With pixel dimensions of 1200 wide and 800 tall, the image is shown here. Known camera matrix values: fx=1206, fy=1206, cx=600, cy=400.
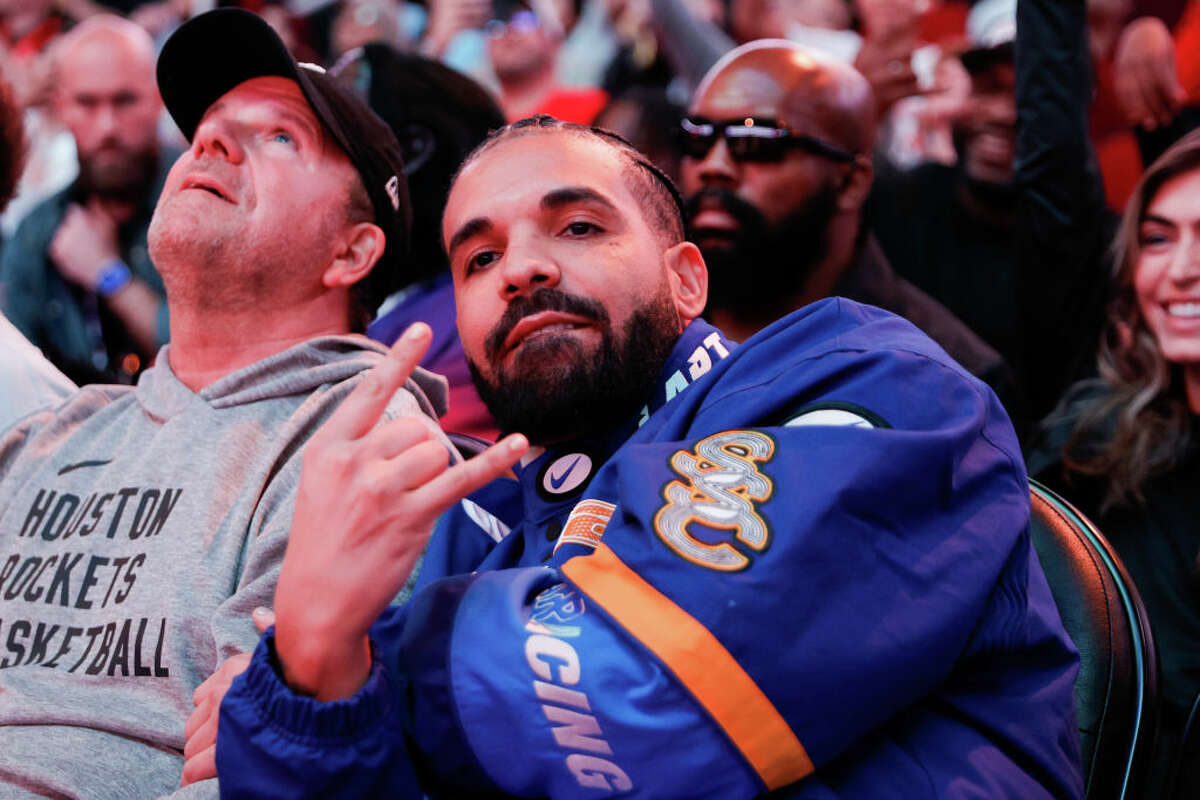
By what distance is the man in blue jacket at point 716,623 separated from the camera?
1191 millimetres

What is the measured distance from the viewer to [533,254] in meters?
1.77

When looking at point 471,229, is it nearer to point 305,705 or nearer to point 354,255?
point 354,255

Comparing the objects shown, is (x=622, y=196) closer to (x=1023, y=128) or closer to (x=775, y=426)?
(x=775, y=426)

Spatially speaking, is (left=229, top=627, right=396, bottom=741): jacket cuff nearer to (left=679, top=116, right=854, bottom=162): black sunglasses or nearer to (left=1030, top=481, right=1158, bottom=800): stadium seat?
(left=1030, top=481, right=1158, bottom=800): stadium seat

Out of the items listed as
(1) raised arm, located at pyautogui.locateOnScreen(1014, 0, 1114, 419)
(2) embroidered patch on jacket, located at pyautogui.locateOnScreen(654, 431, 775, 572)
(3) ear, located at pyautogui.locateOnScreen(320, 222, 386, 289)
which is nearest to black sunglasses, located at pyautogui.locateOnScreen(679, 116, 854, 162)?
(1) raised arm, located at pyautogui.locateOnScreen(1014, 0, 1114, 419)

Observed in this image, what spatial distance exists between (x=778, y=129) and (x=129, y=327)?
6.94 ft

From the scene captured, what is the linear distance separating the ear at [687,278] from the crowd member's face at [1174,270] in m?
1.32

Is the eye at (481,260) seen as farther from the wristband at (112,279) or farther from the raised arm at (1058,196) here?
the wristband at (112,279)

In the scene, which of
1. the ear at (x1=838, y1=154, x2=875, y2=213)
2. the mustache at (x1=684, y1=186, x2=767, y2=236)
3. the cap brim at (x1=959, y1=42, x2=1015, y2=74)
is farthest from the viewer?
the cap brim at (x1=959, y1=42, x2=1015, y2=74)

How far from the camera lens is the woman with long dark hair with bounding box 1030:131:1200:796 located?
2.51 m

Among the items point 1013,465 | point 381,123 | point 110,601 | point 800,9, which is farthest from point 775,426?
point 800,9

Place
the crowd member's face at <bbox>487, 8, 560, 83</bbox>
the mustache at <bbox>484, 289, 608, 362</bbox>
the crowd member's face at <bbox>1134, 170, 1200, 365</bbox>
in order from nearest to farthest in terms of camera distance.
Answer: the mustache at <bbox>484, 289, 608, 362</bbox> < the crowd member's face at <bbox>1134, 170, 1200, 365</bbox> < the crowd member's face at <bbox>487, 8, 560, 83</bbox>

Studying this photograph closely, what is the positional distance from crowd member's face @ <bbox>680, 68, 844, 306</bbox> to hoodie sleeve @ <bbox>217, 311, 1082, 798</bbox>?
6.31ft

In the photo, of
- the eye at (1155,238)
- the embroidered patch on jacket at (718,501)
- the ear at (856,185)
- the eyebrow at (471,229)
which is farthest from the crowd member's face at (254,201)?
the eye at (1155,238)
